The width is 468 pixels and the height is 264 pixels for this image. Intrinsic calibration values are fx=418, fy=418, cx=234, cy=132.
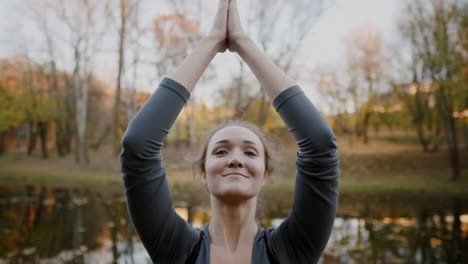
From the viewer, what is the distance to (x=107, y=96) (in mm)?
28656

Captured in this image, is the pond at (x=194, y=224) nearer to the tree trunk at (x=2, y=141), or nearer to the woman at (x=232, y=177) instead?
the woman at (x=232, y=177)

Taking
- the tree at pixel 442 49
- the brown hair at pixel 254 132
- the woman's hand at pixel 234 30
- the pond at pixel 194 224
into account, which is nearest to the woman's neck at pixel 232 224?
the brown hair at pixel 254 132

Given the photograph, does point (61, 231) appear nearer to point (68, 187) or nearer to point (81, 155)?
point (68, 187)

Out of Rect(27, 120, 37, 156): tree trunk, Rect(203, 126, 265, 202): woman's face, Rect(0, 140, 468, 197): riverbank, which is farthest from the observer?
Rect(27, 120, 37, 156): tree trunk

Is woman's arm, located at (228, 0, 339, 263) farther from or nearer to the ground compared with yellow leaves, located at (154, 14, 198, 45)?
nearer to the ground

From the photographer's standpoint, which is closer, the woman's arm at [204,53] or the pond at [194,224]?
the woman's arm at [204,53]

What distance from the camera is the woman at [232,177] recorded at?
47.3 inches

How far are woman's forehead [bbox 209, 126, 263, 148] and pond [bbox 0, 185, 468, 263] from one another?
18.5 ft

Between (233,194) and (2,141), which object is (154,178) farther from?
(2,141)

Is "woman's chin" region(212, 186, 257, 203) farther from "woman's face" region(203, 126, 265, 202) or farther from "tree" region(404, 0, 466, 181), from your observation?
"tree" region(404, 0, 466, 181)

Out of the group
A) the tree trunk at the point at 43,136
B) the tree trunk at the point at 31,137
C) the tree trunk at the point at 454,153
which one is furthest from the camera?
the tree trunk at the point at 31,137

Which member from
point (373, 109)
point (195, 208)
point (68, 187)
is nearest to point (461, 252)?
point (195, 208)

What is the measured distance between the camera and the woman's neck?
52.1 inches

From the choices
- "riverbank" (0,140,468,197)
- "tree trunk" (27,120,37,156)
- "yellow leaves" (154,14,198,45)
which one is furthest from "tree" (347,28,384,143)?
"tree trunk" (27,120,37,156)
